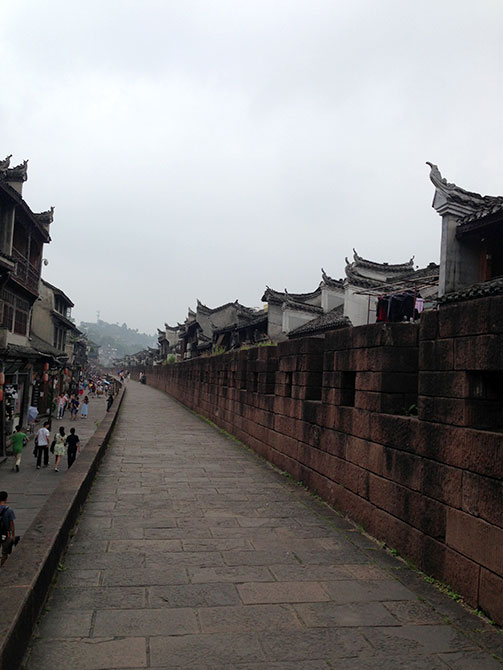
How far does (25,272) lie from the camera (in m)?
22.3

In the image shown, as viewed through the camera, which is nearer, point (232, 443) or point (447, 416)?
point (447, 416)

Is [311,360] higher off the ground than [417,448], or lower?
higher

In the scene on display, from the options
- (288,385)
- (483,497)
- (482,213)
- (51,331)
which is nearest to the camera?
(483,497)

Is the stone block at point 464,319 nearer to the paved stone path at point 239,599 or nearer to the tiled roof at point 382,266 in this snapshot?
the paved stone path at point 239,599

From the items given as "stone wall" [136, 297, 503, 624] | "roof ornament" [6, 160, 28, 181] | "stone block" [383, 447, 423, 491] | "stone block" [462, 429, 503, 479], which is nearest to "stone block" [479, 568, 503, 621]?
"stone wall" [136, 297, 503, 624]

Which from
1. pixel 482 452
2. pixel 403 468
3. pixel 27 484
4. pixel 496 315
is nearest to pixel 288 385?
pixel 403 468

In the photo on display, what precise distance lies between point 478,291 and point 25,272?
684 inches

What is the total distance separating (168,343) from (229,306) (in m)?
28.8

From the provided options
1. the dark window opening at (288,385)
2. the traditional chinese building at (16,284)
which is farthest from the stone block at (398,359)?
the traditional chinese building at (16,284)

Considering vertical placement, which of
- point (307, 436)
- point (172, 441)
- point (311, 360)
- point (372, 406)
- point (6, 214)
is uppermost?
point (6, 214)

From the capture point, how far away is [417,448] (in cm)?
547

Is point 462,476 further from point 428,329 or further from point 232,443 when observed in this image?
point 232,443

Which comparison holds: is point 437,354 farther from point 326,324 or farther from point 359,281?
point 326,324

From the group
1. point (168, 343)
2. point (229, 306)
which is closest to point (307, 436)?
point (229, 306)
